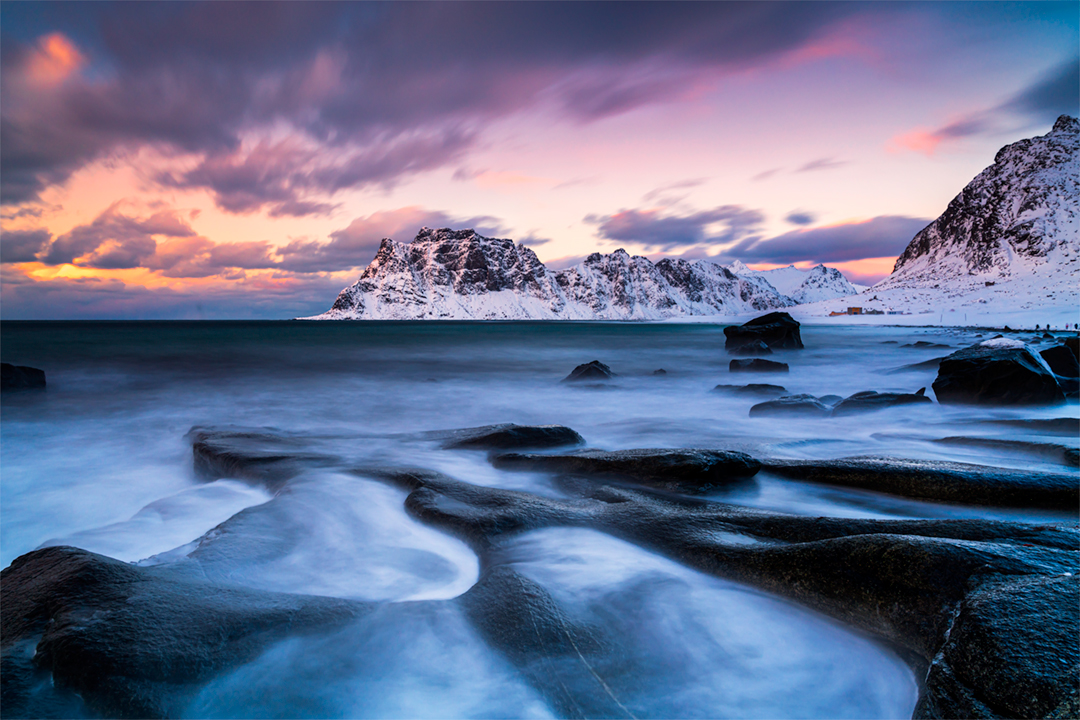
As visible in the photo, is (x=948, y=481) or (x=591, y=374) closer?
(x=948, y=481)

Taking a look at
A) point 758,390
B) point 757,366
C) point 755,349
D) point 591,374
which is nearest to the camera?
point 758,390

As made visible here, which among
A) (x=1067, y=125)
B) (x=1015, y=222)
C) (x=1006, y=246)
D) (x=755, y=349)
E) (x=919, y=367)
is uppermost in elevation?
(x=1067, y=125)

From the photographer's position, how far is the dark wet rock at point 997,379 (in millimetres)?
8750

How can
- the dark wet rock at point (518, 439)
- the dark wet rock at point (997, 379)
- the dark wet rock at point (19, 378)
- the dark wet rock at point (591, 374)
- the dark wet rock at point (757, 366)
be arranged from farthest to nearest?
the dark wet rock at point (757, 366) → the dark wet rock at point (591, 374) → the dark wet rock at point (19, 378) → the dark wet rock at point (997, 379) → the dark wet rock at point (518, 439)

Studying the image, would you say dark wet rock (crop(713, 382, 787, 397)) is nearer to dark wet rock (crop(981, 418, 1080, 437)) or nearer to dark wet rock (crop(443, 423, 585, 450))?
dark wet rock (crop(981, 418, 1080, 437))

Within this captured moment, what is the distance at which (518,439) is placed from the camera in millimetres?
6594

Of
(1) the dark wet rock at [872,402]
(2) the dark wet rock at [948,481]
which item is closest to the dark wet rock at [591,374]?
(1) the dark wet rock at [872,402]

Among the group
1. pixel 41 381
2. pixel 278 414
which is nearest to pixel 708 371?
pixel 278 414

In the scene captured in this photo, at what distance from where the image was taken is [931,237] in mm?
116438

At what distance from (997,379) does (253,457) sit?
11.9 meters

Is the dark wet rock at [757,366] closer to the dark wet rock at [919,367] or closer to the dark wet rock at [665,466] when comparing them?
the dark wet rock at [919,367]

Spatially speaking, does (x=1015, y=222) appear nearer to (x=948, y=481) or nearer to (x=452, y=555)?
(x=948, y=481)

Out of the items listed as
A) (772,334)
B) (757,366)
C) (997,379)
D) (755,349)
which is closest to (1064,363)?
(997,379)

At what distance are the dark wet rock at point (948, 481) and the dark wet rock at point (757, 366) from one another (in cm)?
1401
